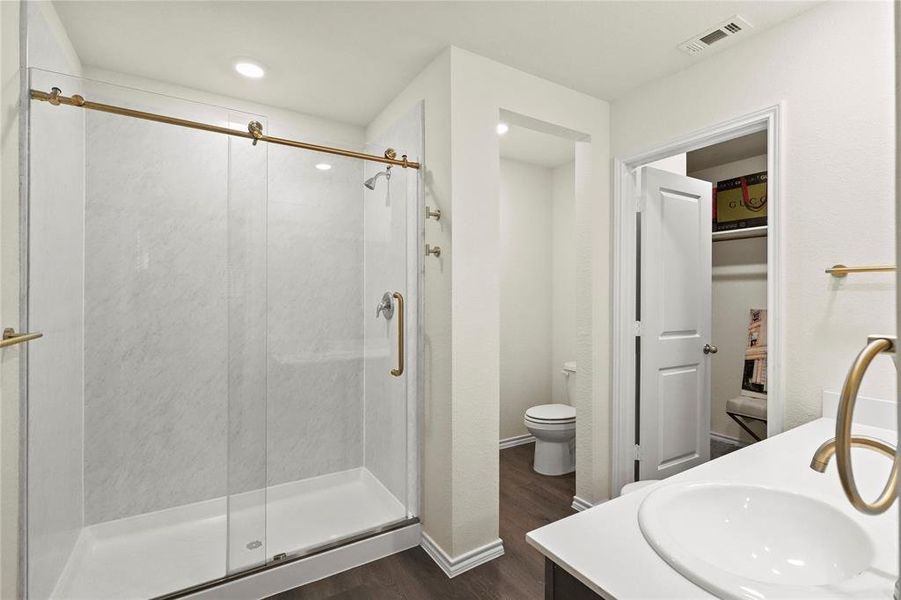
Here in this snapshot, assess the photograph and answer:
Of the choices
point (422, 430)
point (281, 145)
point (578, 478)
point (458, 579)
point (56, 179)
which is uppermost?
point (281, 145)

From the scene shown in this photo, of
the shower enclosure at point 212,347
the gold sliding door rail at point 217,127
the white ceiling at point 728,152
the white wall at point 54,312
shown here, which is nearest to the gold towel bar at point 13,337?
the white wall at point 54,312

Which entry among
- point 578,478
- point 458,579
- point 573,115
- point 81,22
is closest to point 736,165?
point 573,115

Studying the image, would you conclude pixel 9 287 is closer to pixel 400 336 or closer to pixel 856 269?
pixel 400 336

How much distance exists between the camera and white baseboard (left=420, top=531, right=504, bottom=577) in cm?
200

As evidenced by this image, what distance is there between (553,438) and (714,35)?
99.5 inches

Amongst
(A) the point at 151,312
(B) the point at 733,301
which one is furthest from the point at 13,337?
(B) the point at 733,301

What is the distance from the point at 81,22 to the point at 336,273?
153 cm

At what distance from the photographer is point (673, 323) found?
2.67 m

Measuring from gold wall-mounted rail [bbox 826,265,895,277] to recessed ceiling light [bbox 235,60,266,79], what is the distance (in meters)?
2.79

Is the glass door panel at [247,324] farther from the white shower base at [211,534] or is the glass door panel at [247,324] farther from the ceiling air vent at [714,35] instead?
the ceiling air vent at [714,35]

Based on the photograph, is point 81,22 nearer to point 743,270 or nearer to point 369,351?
point 369,351

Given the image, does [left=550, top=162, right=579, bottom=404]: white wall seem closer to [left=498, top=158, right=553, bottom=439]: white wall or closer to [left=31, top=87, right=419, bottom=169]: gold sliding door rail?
[left=498, top=158, right=553, bottom=439]: white wall

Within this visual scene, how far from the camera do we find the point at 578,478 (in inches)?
104

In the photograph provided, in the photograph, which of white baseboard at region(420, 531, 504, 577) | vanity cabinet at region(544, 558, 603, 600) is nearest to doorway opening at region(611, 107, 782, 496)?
white baseboard at region(420, 531, 504, 577)
